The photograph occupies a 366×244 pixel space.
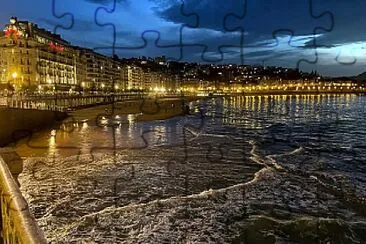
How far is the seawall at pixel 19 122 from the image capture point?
2536 centimetres

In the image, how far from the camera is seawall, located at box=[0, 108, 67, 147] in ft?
83.2

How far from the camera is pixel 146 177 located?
1638 cm

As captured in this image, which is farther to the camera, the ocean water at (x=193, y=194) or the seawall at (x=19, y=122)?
the seawall at (x=19, y=122)

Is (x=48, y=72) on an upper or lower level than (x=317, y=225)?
upper

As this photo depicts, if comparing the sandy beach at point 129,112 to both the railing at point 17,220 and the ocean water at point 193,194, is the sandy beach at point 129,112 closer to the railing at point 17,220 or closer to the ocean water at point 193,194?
the ocean water at point 193,194

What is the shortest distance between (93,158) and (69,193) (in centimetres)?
747

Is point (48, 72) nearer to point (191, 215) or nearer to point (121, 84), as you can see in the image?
point (121, 84)

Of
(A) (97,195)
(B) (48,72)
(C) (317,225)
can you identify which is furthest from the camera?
(B) (48,72)

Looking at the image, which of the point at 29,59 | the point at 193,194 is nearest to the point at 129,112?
the point at 29,59

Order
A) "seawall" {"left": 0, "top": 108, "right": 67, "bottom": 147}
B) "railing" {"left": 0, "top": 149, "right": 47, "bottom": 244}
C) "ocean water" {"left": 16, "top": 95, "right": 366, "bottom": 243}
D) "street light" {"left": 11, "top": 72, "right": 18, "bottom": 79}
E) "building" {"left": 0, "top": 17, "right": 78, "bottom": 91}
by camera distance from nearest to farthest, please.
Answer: "railing" {"left": 0, "top": 149, "right": 47, "bottom": 244}
"ocean water" {"left": 16, "top": 95, "right": 366, "bottom": 243}
"seawall" {"left": 0, "top": 108, "right": 67, "bottom": 147}
"street light" {"left": 11, "top": 72, "right": 18, "bottom": 79}
"building" {"left": 0, "top": 17, "right": 78, "bottom": 91}

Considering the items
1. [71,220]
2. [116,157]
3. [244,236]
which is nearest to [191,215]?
[244,236]
